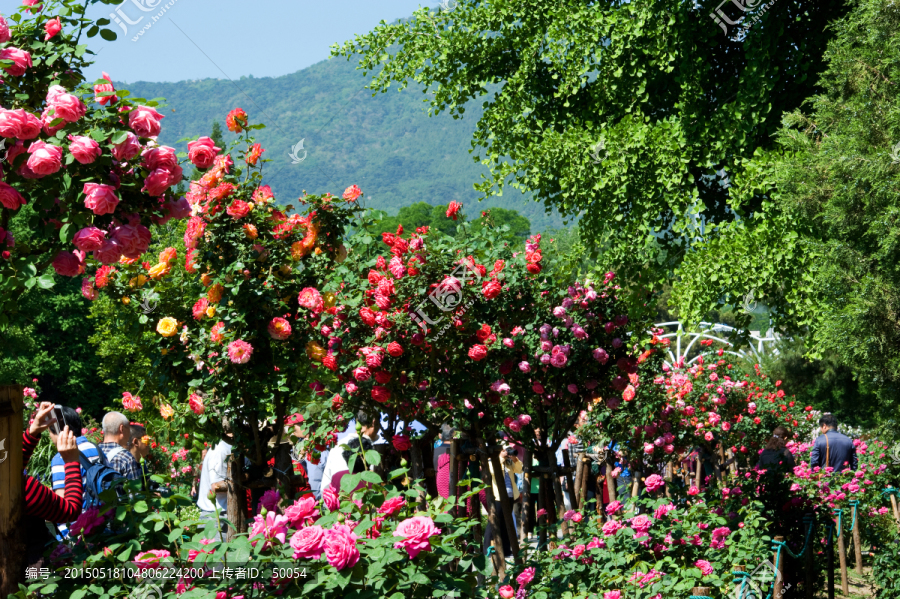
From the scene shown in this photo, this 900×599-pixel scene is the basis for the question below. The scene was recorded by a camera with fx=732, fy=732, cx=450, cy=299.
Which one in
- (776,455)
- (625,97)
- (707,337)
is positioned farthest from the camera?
(707,337)

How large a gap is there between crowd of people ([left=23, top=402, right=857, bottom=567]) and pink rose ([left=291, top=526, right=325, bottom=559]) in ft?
1.13

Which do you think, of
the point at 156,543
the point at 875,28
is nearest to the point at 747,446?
the point at 875,28

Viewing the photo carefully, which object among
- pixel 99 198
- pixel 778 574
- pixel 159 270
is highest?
pixel 159 270

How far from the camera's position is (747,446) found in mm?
11234

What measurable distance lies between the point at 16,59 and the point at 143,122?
1.38 ft

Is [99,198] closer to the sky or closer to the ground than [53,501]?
closer to the sky

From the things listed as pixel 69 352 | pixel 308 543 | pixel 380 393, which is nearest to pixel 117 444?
pixel 380 393

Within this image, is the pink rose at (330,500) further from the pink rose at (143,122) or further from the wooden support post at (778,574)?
the wooden support post at (778,574)

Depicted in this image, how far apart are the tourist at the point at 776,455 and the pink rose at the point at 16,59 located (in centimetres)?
619

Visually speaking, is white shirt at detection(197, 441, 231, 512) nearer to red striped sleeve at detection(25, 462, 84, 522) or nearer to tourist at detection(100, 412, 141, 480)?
tourist at detection(100, 412, 141, 480)

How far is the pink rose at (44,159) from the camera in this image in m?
2.13

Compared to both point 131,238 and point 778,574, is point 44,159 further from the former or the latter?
point 778,574

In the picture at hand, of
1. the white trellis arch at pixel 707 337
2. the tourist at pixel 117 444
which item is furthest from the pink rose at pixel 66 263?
the white trellis arch at pixel 707 337

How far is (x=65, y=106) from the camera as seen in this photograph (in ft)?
7.28
